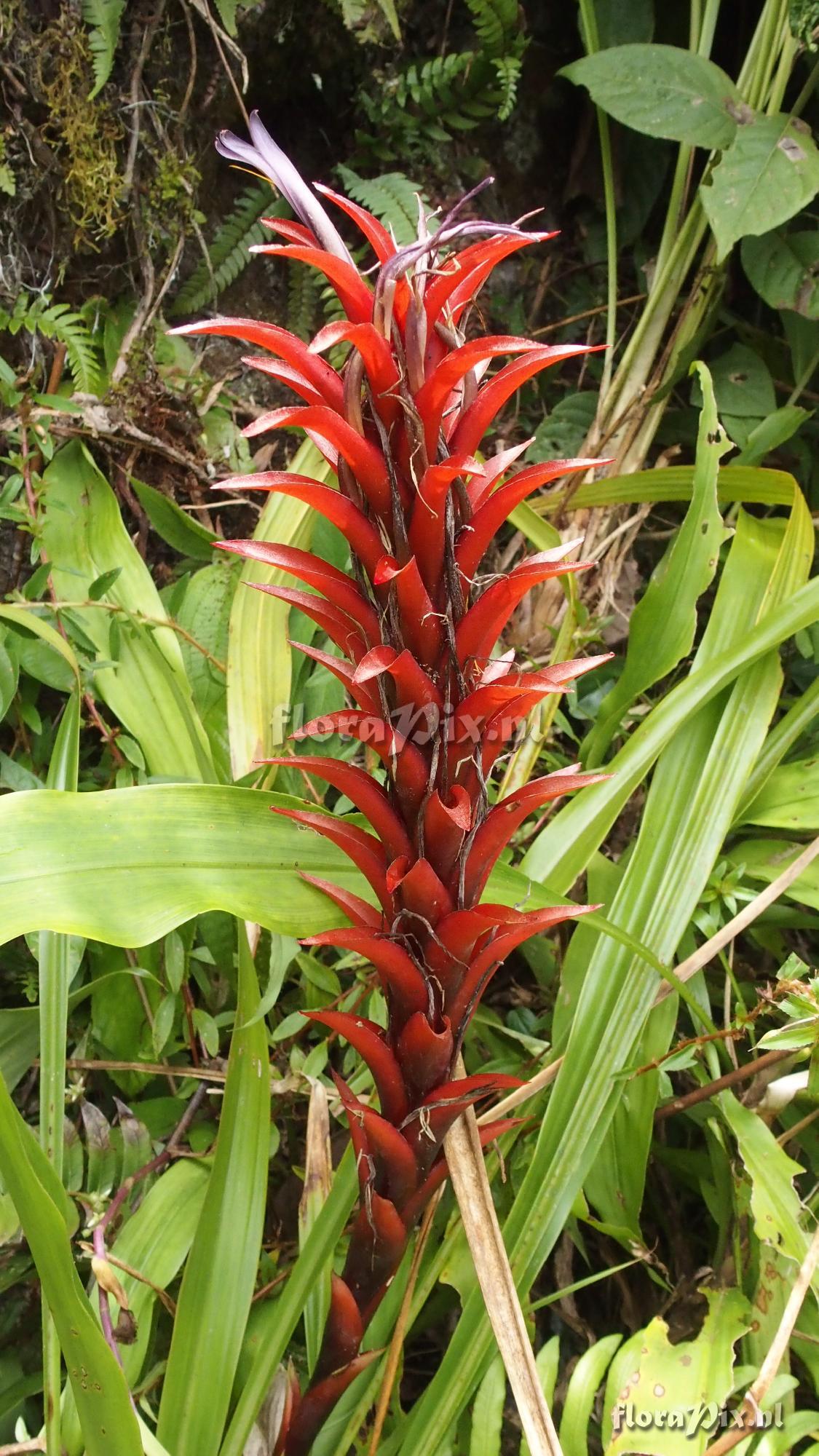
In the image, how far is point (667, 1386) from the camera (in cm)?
93

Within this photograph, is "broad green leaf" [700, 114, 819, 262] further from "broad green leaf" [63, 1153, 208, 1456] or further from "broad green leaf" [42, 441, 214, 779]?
"broad green leaf" [63, 1153, 208, 1456]

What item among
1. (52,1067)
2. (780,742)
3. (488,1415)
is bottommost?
(488,1415)

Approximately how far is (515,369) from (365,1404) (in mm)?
962

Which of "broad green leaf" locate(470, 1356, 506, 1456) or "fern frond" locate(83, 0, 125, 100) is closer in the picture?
"broad green leaf" locate(470, 1356, 506, 1456)

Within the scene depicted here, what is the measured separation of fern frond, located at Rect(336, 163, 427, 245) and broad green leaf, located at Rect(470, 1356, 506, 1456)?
1.45 m

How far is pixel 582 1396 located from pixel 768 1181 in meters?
0.28

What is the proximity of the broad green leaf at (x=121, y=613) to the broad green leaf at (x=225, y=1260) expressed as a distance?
0.33 m

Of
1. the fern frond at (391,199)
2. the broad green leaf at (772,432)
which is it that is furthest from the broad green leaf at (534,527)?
the fern frond at (391,199)

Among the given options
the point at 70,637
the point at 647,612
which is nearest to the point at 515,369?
the point at 647,612

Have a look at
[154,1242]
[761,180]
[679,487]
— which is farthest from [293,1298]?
[761,180]

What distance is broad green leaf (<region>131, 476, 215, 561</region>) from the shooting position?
4.50 ft

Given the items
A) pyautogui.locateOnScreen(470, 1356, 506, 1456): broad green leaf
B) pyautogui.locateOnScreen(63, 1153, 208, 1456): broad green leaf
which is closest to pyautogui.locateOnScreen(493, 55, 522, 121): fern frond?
pyautogui.locateOnScreen(63, 1153, 208, 1456): broad green leaf

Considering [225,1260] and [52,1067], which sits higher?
[52,1067]

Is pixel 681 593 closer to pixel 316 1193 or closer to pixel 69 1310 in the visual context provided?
pixel 316 1193
